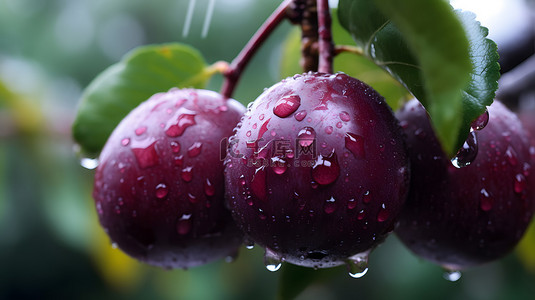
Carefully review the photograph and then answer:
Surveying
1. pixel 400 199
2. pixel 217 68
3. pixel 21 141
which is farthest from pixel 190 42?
pixel 400 199

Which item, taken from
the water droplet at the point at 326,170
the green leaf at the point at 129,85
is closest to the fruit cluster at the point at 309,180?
the water droplet at the point at 326,170

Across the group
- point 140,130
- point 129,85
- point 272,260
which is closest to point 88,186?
point 129,85

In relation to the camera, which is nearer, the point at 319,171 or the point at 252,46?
the point at 319,171

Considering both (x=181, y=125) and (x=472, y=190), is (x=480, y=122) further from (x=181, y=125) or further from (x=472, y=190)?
(x=181, y=125)

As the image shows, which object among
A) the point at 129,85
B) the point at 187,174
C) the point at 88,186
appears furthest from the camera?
the point at 88,186

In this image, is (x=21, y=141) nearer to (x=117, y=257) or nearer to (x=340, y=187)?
(x=117, y=257)

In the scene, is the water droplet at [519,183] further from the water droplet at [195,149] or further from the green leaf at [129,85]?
the green leaf at [129,85]

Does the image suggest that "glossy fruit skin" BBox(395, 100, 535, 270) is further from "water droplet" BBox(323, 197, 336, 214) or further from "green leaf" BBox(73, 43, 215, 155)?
"green leaf" BBox(73, 43, 215, 155)
